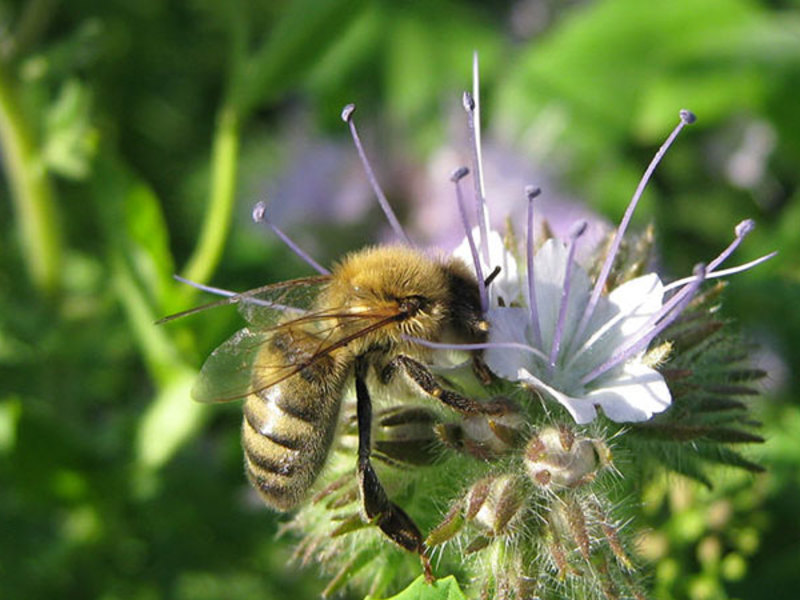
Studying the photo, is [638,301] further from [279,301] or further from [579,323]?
[279,301]

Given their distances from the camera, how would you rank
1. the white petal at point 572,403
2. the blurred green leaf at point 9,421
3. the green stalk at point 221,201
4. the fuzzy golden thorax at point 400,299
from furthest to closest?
1. the green stalk at point 221,201
2. the blurred green leaf at point 9,421
3. the fuzzy golden thorax at point 400,299
4. the white petal at point 572,403

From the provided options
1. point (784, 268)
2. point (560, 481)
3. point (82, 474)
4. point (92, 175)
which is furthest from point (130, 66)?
point (560, 481)

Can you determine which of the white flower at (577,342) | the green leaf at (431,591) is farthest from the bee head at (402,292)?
the green leaf at (431,591)

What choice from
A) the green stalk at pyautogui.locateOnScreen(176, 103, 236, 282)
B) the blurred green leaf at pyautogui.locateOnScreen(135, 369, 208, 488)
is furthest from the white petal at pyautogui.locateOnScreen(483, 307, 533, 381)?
the blurred green leaf at pyautogui.locateOnScreen(135, 369, 208, 488)

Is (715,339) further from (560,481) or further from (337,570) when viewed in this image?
(337,570)

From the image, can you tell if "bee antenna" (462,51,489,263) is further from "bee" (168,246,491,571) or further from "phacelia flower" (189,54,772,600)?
"bee" (168,246,491,571)

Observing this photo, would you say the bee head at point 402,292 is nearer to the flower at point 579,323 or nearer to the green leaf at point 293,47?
the flower at point 579,323
